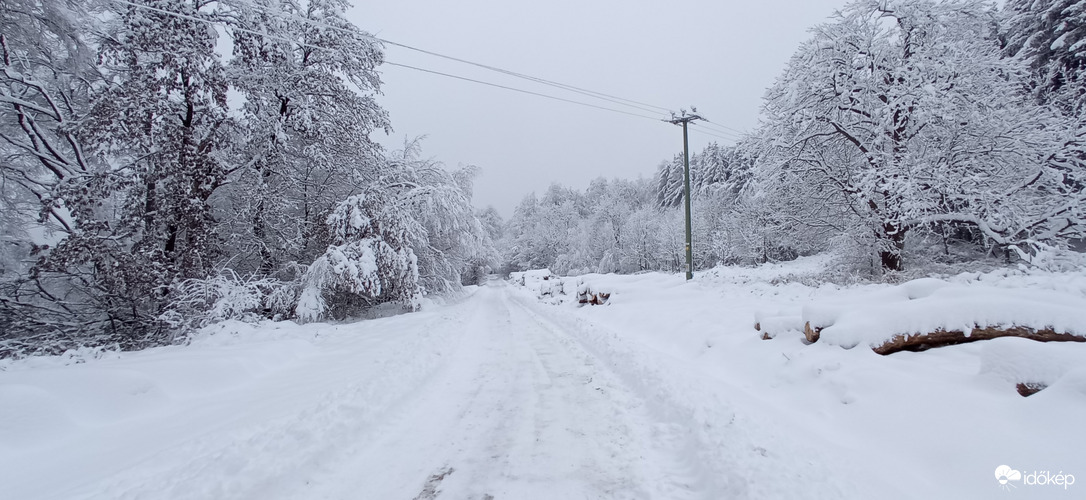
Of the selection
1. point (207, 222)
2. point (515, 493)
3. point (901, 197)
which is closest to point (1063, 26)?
point (901, 197)

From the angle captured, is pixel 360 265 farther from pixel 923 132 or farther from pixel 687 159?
pixel 923 132

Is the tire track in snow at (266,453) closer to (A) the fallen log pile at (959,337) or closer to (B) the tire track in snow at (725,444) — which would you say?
(B) the tire track in snow at (725,444)

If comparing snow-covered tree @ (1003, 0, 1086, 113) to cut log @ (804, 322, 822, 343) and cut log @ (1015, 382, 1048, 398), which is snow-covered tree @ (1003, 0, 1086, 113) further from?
cut log @ (1015, 382, 1048, 398)

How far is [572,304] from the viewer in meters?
17.5

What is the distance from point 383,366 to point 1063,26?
25.8 m

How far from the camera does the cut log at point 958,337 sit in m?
4.16

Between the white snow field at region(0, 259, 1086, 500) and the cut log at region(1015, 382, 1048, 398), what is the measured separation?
0.15 feet

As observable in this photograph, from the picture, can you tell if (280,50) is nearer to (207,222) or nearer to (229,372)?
(207,222)

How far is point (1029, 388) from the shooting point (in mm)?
3396

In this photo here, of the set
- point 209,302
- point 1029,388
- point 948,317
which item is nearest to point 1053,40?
point 948,317
